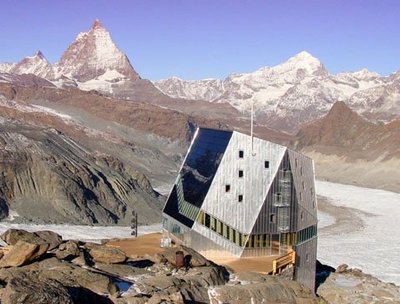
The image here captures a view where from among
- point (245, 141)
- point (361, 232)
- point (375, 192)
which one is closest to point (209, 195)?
point (245, 141)

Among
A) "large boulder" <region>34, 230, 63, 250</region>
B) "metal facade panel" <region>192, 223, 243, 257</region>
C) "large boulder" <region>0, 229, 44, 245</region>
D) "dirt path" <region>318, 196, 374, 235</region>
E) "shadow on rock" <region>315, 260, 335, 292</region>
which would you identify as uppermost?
"large boulder" <region>0, 229, 44, 245</region>

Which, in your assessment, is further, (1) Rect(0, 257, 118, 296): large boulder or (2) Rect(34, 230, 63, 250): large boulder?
(2) Rect(34, 230, 63, 250): large boulder

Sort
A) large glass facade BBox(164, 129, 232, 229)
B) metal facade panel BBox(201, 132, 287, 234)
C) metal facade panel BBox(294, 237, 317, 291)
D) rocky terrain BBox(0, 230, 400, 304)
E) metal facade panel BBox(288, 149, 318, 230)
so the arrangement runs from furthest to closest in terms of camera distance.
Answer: large glass facade BBox(164, 129, 232, 229) < metal facade panel BBox(288, 149, 318, 230) < metal facade panel BBox(201, 132, 287, 234) < metal facade panel BBox(294, 237, 317, 291) < rocky terrain BBox(0, 230, 400, 304)

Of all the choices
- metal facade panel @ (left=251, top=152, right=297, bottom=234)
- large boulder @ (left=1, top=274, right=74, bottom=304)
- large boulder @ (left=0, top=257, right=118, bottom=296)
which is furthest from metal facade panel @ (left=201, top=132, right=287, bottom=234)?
large boulder @ (left=1, top=274, right=74, bottom=304)

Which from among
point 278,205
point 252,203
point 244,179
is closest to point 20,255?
point 252,203

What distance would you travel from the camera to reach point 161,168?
13975cm

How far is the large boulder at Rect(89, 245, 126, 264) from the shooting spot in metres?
23.9

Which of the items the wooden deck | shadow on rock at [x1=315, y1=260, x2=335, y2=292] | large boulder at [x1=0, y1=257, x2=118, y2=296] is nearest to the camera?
large boulder at [x1=0, y1=257, x2=118, y2=296]

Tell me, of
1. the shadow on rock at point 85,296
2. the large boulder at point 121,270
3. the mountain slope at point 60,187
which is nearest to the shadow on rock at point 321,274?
the large boulder at point 121,270

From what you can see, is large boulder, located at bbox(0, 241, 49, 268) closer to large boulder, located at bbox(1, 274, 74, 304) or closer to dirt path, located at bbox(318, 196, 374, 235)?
large boulder, located at bbox(1, 274, 74, 304)

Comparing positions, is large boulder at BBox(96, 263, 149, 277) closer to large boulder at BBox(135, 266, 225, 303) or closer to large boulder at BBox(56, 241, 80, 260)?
large boulder at BBox(135, 266, 225, 303)

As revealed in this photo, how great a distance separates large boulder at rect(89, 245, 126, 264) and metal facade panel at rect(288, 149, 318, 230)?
42.2 feet

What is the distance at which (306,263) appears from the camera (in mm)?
34562

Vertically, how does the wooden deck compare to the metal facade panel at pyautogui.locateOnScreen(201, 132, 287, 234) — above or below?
below
